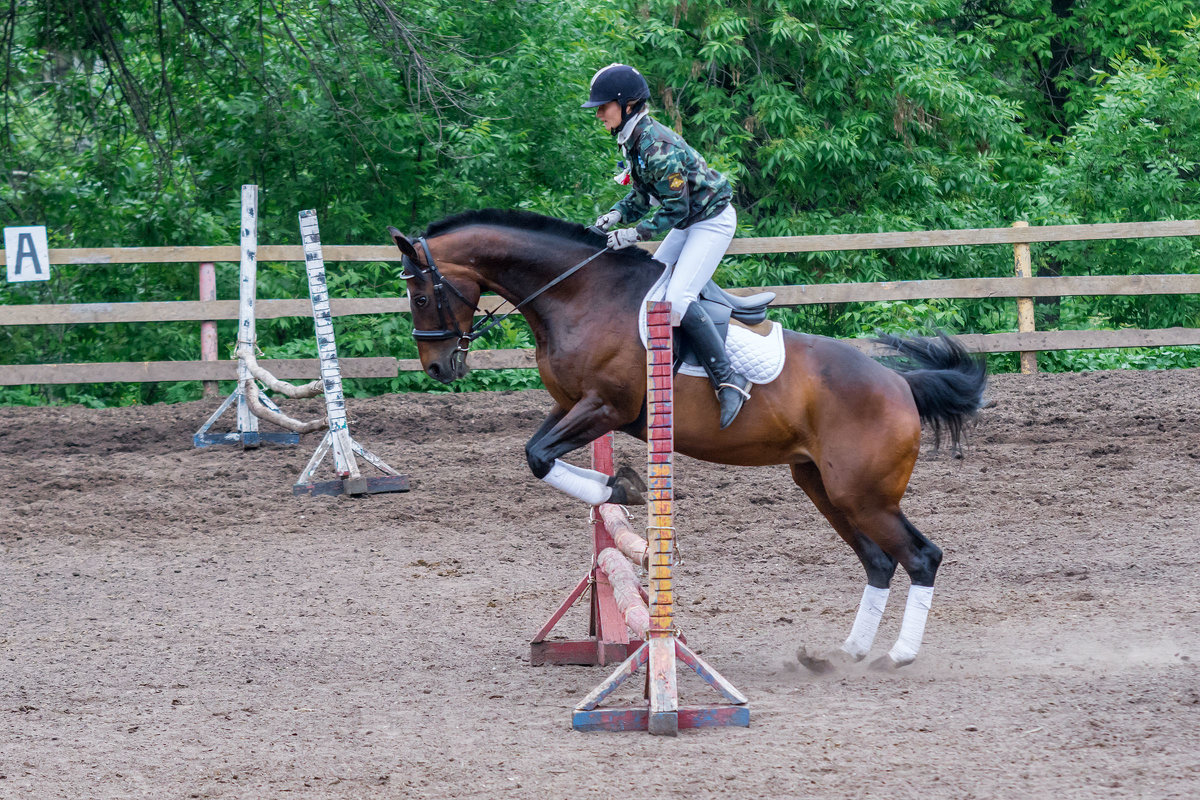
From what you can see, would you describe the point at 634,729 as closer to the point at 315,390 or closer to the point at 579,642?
the point at 579,642

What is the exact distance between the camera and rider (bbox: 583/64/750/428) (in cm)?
482

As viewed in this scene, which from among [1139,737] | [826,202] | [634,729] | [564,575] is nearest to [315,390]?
[564,575]

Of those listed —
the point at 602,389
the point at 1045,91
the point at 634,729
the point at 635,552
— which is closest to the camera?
the point at 634,729

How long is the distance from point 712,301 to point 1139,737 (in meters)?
2.41

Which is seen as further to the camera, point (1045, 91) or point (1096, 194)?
point (1045, 91)

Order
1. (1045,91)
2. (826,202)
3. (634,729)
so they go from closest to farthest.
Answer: (634,729), (826,202), (1045,91)

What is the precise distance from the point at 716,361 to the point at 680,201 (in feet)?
2.32

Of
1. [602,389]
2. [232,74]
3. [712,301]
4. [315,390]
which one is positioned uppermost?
[232,74]

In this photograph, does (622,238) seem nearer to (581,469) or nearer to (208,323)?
(581,469)

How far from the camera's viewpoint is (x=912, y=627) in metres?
4.81

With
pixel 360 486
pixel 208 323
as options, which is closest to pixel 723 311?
pixel 360 486

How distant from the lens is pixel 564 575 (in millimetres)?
6629

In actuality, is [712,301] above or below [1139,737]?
above

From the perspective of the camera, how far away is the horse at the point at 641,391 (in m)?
4.91
